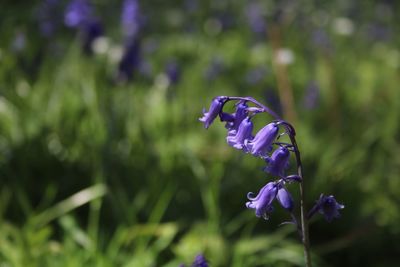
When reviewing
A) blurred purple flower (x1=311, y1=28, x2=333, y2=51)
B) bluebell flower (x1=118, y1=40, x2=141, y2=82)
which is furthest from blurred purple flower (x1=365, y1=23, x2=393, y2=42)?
bluebell flower (x1=118, y1=40, x2=141, y2=82)

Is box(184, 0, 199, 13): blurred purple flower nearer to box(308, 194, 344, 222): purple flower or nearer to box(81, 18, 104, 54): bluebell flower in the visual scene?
box(81, 18, 104, 54): bluebell flower

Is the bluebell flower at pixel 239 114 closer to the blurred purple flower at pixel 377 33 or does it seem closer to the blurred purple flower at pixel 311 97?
the blurred purple flower at pixel 311 97

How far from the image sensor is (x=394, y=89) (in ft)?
21.2

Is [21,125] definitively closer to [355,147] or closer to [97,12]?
[355,147]

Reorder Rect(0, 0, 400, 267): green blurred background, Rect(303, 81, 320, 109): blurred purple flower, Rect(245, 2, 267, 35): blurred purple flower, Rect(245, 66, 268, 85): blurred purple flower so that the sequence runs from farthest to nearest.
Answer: Rect(245, 2, 267, 35): blurred purple flower → Rect(245, 66, 268, 85): blurred purple flower → Rect(303, 81, 320, 109): blurred purple flower → Rect(0, 0, 400, 267): green blurred background

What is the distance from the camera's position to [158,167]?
420cm

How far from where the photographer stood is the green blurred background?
11.2 ft

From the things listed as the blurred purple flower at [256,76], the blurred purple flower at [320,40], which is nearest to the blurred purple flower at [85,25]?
the blurred purple flower at [256,76]

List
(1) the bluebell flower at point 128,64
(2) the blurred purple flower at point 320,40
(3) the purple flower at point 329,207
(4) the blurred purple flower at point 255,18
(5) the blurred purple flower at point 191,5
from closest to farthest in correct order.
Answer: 1. (3) the purple flower at point 329,207
2. (1) the bluebell flower at point 128,64
3. (2) the blurred purple flower at point 320,40
4. (4) the blurred purple flower at point 255,18
5. (5) the blurred purple flower at point 191,5

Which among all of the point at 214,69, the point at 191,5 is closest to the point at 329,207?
the point at 214,69

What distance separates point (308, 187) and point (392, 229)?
0.64 meters

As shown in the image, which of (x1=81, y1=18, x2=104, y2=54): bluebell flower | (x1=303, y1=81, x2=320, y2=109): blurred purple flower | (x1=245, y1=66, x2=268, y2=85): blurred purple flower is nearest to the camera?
(x1=81, y1=18, x2=104, y2=54): bluebell flower

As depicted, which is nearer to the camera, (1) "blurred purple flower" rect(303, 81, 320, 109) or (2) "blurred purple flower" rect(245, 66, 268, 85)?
(1) "blurred purple flower" rect(303, 81, 320, 109)

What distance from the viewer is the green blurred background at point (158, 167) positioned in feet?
11.2
